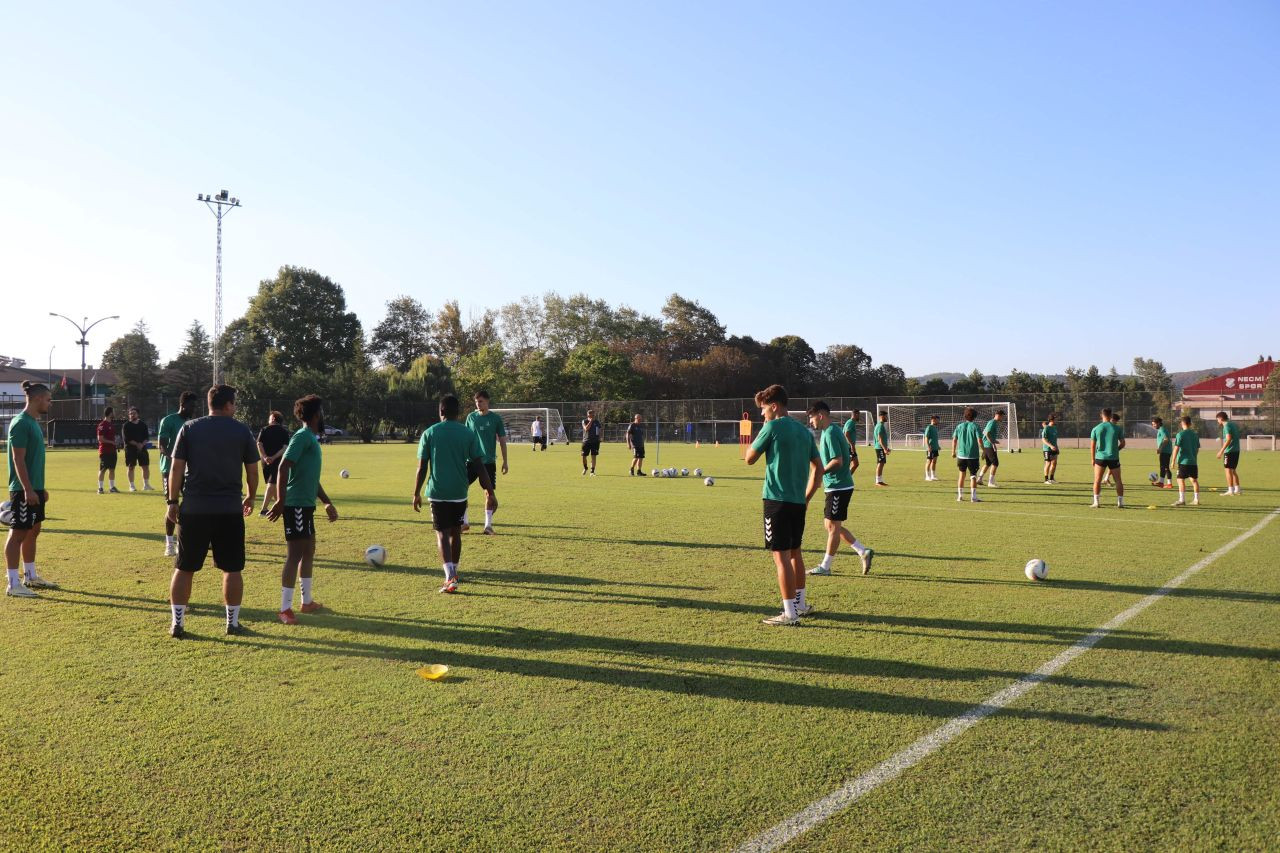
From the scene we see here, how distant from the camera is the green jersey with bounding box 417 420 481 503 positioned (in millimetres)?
8727

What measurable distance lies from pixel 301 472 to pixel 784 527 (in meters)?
4.32

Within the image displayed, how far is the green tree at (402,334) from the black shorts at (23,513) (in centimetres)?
9456

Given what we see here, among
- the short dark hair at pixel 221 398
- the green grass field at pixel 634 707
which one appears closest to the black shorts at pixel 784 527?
the green grass field at pixel 634 707

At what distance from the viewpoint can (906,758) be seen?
14.6 feet

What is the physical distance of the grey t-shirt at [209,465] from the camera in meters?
6.75

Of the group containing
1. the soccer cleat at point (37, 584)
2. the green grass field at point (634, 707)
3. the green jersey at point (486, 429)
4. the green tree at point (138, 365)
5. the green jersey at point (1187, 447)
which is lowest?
the green grass field at point (634, 707)

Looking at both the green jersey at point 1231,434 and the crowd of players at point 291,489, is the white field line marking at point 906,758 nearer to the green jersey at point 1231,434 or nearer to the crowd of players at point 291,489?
the crowd of players at point 291,489

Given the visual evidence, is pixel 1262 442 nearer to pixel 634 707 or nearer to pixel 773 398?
pixel 773 398

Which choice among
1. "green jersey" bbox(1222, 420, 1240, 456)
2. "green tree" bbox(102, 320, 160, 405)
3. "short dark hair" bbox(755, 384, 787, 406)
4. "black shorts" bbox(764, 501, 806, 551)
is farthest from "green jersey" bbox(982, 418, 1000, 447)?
"green tree" bbox(102, 320, 160, 405)

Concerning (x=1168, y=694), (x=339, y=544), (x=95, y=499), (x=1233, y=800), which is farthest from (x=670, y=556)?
(x=95, y=499)

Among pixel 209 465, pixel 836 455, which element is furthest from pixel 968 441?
pixel 209 465

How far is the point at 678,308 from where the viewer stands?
9794 centimetres

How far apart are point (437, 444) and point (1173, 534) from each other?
11.0 meters

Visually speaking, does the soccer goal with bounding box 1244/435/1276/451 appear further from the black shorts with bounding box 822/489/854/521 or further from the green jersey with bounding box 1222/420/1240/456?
the black shorts with bounding box 822/489/854/521
